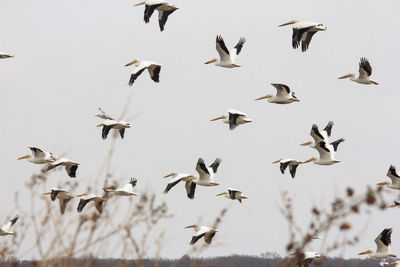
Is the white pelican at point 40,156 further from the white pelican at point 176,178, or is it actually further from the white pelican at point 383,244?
the white pelican at point 383,244

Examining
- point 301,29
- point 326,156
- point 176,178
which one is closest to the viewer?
point 176,178

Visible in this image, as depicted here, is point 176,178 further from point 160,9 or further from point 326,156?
point 160,9

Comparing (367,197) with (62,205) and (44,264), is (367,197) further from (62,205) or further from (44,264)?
(62,205)

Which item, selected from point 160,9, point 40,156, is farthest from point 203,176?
point 160,9

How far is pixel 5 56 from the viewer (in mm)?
16406

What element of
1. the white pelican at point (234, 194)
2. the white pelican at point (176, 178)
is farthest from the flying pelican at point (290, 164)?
the white pelican at point (176, 178)

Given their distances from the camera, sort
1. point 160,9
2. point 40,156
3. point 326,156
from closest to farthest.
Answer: point 40,156 < point 326,156 < point 160,9

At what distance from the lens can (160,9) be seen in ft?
62.3

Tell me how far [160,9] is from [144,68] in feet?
6.66

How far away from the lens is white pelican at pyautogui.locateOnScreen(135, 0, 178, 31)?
1795 cm

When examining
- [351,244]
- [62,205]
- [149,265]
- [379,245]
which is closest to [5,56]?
[62,205]

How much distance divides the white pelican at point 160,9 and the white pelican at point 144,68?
39.7 inches

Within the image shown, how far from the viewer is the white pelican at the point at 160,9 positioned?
58.9ft

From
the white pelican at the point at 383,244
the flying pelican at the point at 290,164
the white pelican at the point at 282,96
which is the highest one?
the white pelican at the point at 282,96
